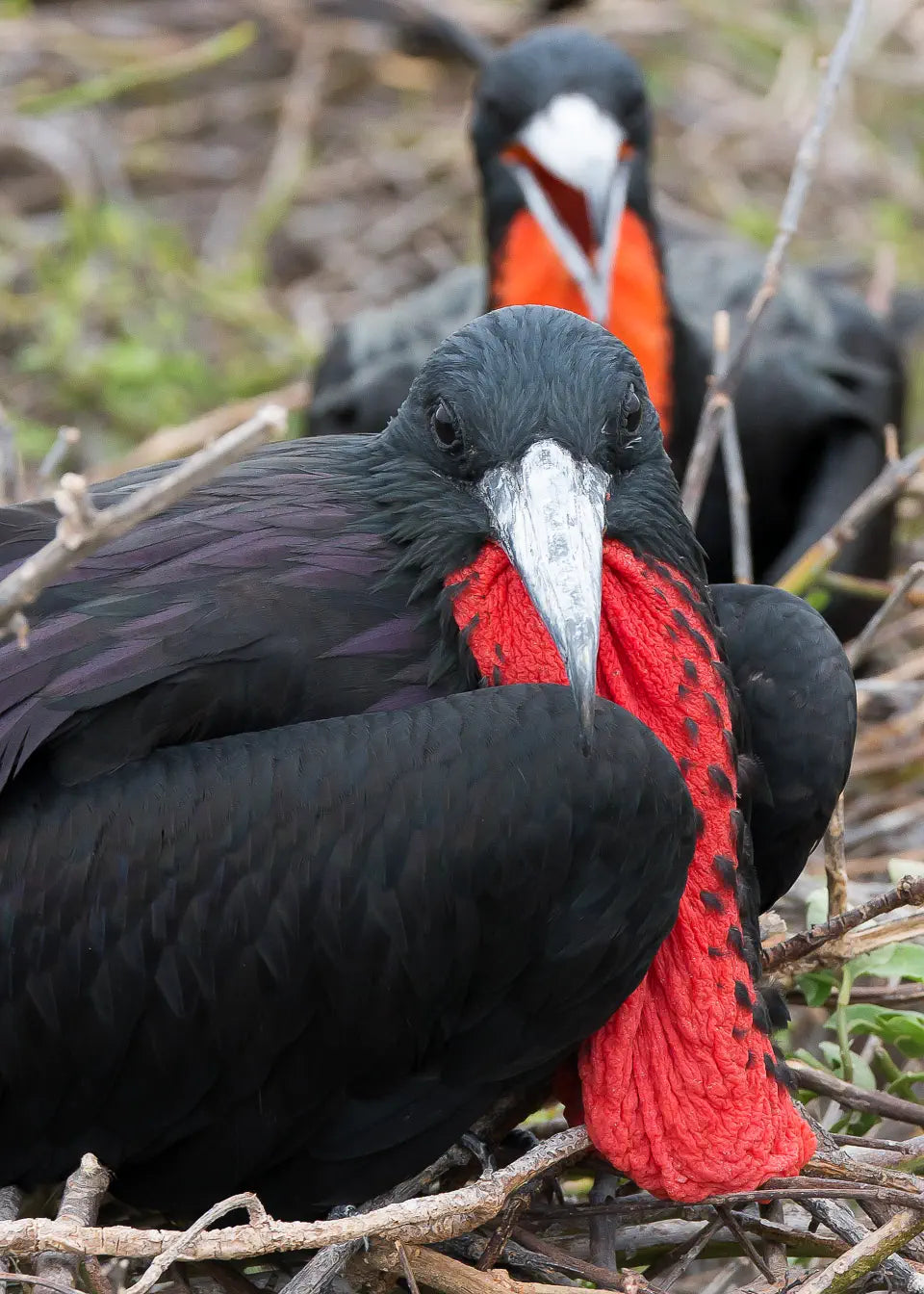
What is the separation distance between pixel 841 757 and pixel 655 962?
0.41 meters

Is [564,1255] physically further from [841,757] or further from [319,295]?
[319,295]

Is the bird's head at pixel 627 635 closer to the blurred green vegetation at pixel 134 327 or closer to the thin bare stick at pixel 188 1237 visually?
the thin bare stick at pixel 188 1237

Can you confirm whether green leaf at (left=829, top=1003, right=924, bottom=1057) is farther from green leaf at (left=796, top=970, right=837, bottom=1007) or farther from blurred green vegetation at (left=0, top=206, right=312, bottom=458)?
blurred green vegetation at (left=0, top=206, right=312, bottom=458)

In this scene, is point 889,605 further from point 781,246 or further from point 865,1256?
point 865,1256

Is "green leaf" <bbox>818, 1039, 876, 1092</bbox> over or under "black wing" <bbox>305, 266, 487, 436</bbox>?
under

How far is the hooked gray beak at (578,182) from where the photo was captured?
13.6 feet

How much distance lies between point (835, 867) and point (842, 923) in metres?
0.13

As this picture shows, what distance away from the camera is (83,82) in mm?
5703

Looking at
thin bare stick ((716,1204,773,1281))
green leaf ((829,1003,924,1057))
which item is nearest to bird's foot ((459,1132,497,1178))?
thin bare stick ((716,1204,773,1281))

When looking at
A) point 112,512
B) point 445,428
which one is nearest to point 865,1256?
point 445,428

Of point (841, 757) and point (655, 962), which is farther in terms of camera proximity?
point (841, 757)

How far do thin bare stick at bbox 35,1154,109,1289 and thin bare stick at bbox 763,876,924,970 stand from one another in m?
0.93

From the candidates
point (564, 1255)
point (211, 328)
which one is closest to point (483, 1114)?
point (564, 1255)

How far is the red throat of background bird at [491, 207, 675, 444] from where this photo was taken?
4.29 meters
